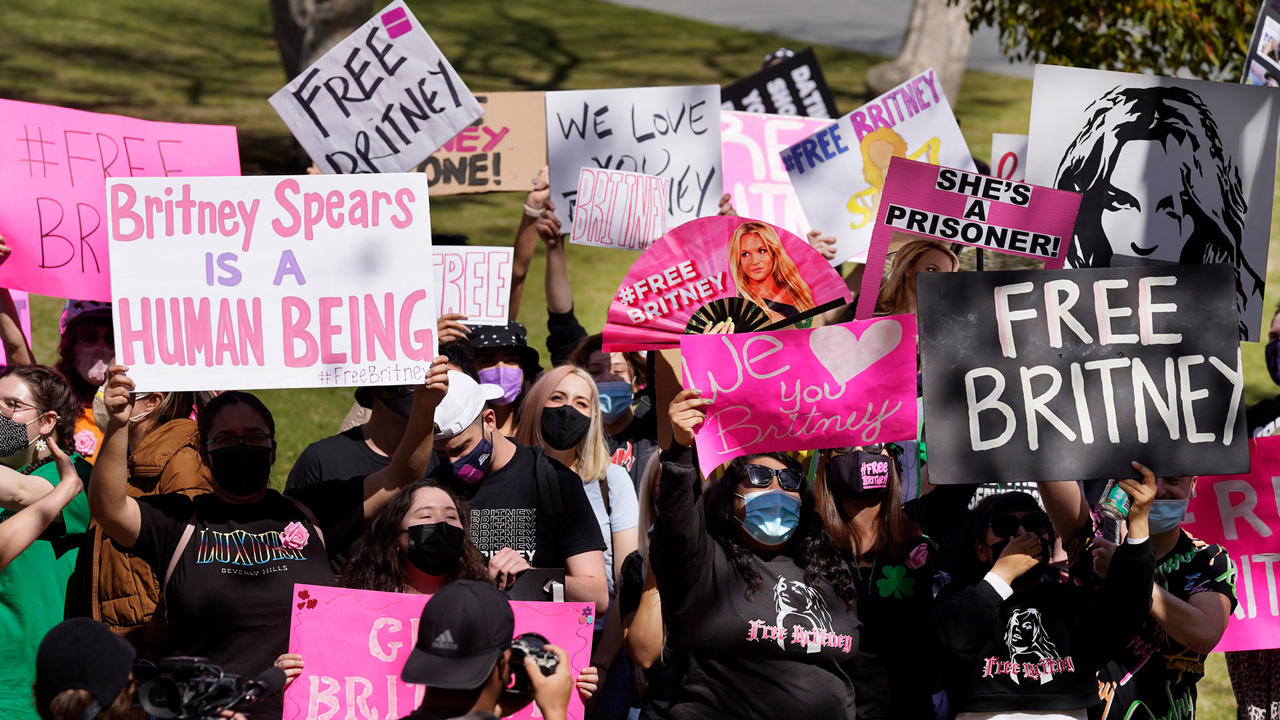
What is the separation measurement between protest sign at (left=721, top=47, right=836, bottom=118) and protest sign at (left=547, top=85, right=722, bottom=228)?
1.52 meters

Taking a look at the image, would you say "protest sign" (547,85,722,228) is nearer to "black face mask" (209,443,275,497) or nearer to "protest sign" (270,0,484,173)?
"protest sign" (270,0,484,173)

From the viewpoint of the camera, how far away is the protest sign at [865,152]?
7578 mm

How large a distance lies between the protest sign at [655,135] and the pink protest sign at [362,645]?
3.47 metres

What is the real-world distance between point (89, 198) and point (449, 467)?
1661 millimetres

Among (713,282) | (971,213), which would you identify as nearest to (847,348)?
(713,282)

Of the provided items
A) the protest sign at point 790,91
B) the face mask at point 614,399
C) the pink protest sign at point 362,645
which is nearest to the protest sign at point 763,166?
the protest sign at point 790,91

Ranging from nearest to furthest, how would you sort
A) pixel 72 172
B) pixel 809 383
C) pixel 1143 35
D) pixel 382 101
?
1. pixel 809 383
2. pixel 72 172
3. pixel 382 101
4. pixel 1143 35

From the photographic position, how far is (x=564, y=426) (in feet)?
18.5

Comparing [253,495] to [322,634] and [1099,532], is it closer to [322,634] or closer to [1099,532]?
[322,634]

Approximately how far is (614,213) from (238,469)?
3.00 meters

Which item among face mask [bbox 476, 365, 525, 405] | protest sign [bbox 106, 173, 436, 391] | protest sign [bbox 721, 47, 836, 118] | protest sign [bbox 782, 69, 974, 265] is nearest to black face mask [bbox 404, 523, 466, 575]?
protest sign [bbox 106, 173, 436, 391]

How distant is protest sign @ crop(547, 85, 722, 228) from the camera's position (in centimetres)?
755

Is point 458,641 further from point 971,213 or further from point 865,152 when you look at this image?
point 865,152

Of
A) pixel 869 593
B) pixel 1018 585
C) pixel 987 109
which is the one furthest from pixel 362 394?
pixel 987 109
